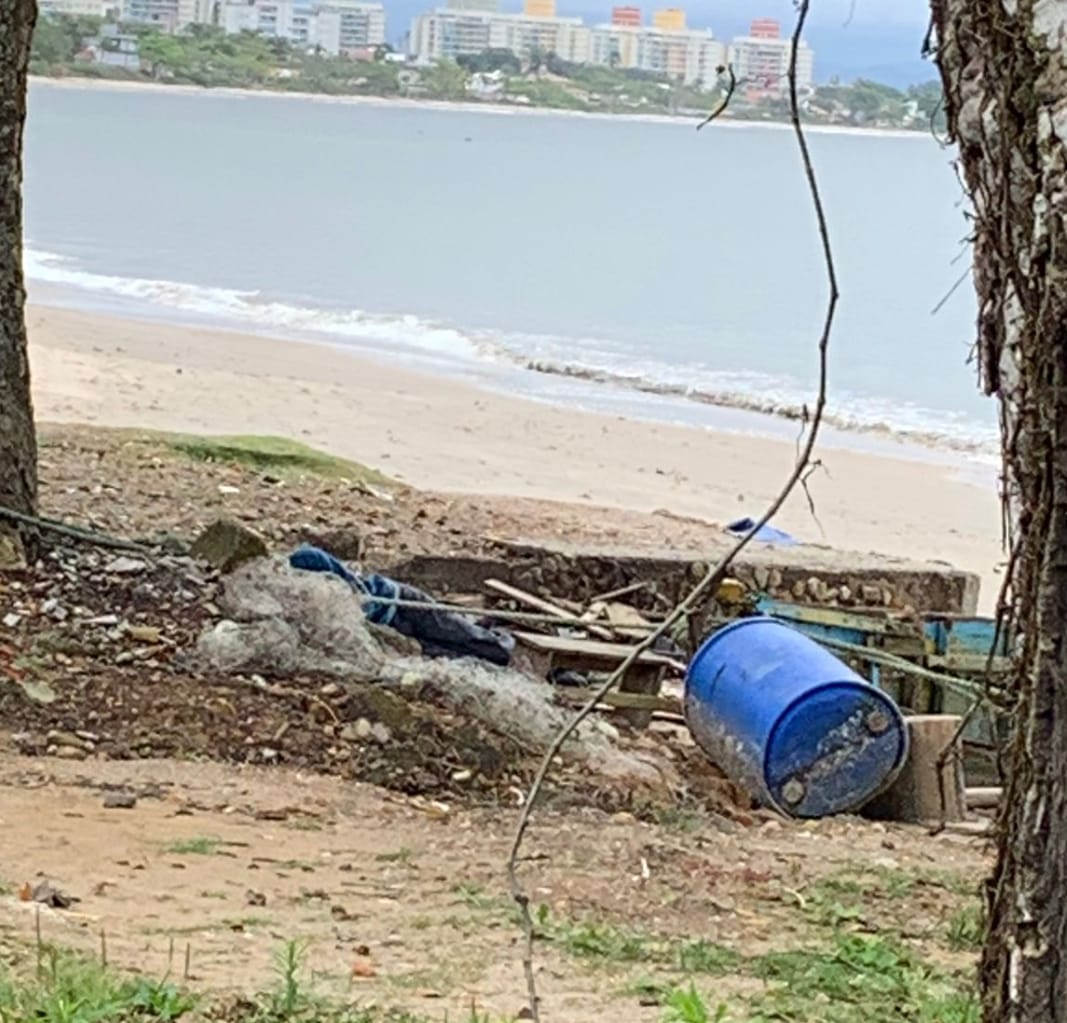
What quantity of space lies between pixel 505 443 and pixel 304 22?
12773cm

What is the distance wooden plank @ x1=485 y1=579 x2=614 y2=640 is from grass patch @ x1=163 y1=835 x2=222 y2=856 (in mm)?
3893

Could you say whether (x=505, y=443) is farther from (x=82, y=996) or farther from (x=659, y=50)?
(x=659, y=50)

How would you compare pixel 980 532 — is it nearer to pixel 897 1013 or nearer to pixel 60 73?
pixel 897 1013

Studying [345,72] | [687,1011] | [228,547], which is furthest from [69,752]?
[345,72]

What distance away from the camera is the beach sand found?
1742 cm

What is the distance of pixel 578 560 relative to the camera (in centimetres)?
1051

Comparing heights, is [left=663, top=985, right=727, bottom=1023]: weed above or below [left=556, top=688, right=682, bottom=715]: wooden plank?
above

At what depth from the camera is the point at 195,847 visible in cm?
542

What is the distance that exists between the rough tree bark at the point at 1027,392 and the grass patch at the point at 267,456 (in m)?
9.52

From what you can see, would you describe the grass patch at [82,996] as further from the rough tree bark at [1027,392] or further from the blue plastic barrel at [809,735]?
the blue plastic barrel at [809,735]

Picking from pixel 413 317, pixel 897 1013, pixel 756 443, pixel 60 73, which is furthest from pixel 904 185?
pixel 897 1013

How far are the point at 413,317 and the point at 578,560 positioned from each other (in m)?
23.2

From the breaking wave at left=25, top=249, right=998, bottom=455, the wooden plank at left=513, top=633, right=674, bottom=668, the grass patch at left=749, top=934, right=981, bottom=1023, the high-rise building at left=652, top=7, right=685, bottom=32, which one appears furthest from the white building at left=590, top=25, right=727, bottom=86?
the grass patch at left=749, top=934, right=981, bottom=1023

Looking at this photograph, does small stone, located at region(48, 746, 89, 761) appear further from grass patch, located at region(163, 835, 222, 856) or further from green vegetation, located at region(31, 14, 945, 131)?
green vegetation, located at region(31, 14, 945, 131)
